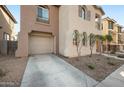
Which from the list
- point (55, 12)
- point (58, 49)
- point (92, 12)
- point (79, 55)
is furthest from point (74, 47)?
Result: point (92, 12)

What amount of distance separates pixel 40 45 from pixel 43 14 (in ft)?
12.1

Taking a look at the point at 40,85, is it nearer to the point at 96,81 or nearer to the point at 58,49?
the point at 96,81

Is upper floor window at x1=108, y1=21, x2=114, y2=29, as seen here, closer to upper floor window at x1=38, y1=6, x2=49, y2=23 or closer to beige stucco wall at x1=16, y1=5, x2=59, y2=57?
upper floor window at x1=38, y1=6, x2=49, y2=23

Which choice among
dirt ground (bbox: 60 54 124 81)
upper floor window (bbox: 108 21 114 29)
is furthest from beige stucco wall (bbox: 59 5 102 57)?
upper floor window (bbox: 108 21 114 29)

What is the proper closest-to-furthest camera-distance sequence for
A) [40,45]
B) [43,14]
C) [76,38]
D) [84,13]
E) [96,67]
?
[96,67]
[76,38]
[43,14]
[40,45]
[84,13]

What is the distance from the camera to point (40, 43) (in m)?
13.5

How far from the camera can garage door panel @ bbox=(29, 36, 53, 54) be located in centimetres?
1284

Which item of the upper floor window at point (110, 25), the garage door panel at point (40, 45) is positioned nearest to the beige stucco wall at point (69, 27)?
the garage door panel at point (40, 45)

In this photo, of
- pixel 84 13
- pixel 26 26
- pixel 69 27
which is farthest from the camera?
pixel 84 13

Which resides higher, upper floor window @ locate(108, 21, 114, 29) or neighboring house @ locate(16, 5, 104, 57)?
upper floor window @ locate(108, 21, 114, 29)

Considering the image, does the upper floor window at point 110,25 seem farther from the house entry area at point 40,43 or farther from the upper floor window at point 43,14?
the upper floor window at point 43,14

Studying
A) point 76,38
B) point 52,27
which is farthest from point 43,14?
point 76,38

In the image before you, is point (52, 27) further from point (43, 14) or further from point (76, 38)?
point (76, 38)
